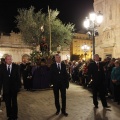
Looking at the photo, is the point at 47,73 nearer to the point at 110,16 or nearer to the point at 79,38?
the point at 110,16

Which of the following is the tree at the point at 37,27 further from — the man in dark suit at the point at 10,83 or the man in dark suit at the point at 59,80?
the man in dark suit at the point at 10,83

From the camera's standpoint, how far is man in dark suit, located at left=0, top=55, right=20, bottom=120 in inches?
278

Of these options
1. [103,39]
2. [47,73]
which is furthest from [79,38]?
[47,73]

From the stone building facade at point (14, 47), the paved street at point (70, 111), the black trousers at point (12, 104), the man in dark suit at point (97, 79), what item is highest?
the stone building facade at point (14, 47)

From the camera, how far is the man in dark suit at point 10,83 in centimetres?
706

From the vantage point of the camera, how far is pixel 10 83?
7105 mm

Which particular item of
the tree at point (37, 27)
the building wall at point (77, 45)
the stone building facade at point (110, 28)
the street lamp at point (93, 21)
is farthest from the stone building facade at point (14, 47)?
the street lamp at point (93, 21)

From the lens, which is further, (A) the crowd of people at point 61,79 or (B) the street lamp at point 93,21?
(B) the street lamp at point 93,21

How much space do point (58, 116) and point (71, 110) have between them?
919mm

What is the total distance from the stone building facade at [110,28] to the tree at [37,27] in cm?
744

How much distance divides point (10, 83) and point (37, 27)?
2711 cm

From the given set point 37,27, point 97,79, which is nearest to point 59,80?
point 97,79

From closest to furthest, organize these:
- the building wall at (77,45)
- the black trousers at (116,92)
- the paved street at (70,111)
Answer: the paved street at (70,111), the black trousers at (116,92), the building wall at (77,45)

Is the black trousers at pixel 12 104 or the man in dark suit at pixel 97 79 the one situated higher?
the man in dark suit at pixel 97 79
